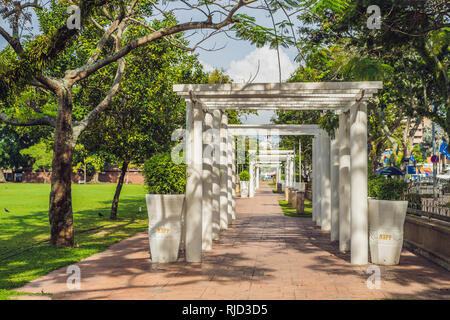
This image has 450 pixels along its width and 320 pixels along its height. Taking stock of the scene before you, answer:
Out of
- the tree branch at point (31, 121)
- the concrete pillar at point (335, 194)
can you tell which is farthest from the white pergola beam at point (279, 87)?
the tree branch at point (31, 121)

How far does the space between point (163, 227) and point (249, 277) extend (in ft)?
7.37

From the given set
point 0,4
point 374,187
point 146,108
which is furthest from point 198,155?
point 146,108

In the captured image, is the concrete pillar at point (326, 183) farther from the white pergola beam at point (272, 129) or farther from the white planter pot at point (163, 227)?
the white planter pot at point (163, 227)

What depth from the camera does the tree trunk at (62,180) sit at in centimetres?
1102

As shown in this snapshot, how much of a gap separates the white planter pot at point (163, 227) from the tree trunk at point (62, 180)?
2813 mm

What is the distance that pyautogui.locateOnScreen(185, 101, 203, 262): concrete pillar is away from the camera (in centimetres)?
939

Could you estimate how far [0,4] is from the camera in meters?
10.9

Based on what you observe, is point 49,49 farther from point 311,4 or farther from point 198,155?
point 311,4

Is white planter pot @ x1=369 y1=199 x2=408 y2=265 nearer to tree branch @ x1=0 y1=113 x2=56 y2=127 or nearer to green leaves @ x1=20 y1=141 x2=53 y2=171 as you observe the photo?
tree branch @ x1=0 y1=113 x2=56 y2=127

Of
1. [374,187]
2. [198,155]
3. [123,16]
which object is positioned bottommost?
[374,187]

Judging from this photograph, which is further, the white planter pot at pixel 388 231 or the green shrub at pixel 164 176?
the green shrub at pixel 164 176

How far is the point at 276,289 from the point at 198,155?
3784mm

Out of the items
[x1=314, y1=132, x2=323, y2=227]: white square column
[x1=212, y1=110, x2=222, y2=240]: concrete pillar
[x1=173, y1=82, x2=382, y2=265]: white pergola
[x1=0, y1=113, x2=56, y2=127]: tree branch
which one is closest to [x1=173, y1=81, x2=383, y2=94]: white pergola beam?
[x1=173, y1=82, x2=382, y2=265]: white pergola
